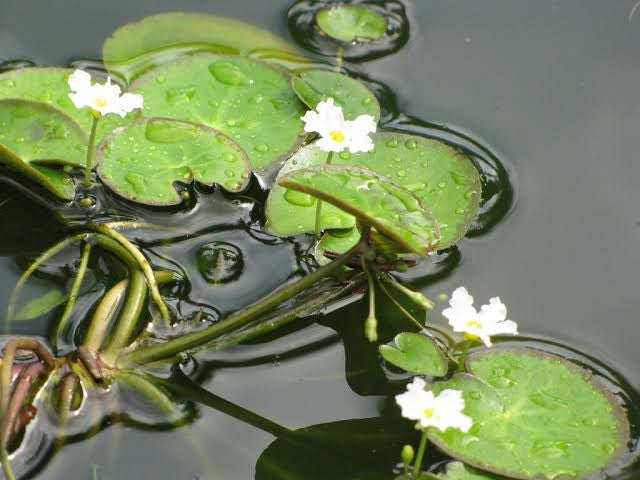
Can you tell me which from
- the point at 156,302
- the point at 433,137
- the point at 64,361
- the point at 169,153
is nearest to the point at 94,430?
the point at 64,361

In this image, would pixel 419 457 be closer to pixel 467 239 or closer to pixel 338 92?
pixel 467 239

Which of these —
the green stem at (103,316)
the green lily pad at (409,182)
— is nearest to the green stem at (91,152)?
the green stem at (103,316)

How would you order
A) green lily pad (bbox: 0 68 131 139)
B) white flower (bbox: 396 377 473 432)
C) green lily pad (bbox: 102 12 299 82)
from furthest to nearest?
1. green lily pad (bbox: 102 12 299 82)
2. green lily pad (bbox: 0 68 131 139)
3. white flower (bbox: 396 377 473 432)

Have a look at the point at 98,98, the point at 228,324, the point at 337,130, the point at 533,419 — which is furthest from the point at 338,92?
the point at 533,419

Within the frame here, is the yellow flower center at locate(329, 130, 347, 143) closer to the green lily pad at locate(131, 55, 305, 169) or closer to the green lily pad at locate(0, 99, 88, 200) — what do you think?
the green lily pad at locate(131, 55, 305, 169)

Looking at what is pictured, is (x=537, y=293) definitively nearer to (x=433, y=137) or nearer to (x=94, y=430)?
(x=433, y=137)

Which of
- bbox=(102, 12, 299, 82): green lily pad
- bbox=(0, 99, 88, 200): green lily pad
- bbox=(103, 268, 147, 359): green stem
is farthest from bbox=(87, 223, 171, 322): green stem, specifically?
bbox=(102, 12, 299, 82): green lily pad
